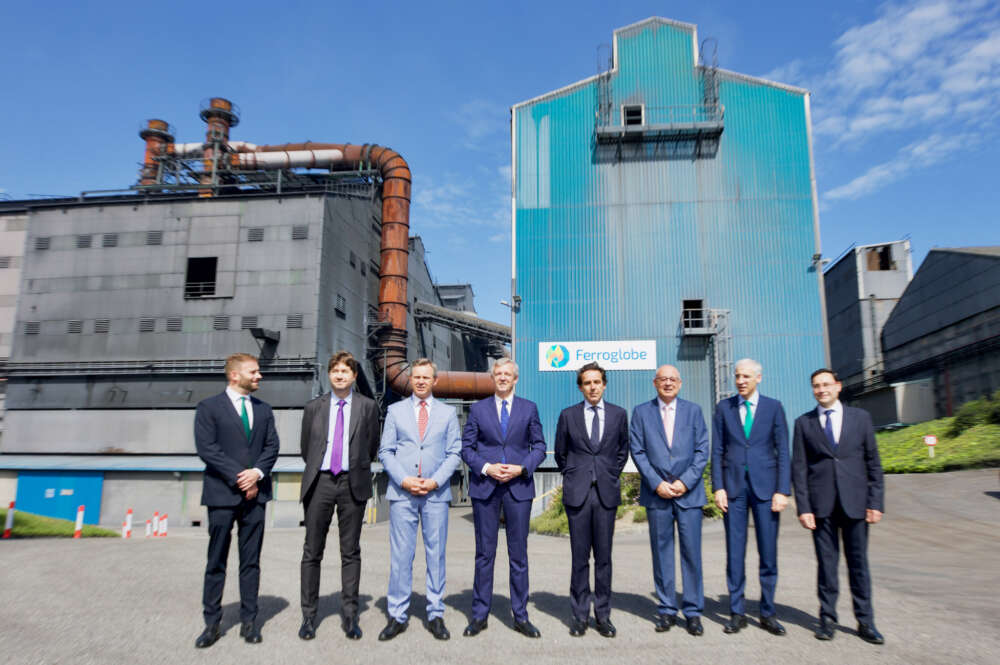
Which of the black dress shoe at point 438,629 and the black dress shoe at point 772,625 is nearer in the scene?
the black dress shoe at point 438,629

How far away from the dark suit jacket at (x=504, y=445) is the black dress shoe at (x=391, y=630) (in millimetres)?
1118

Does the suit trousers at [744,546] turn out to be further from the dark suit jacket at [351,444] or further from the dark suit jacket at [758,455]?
the dark suit jacket at [351,444]

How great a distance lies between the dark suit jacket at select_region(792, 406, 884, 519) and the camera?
15.9ft

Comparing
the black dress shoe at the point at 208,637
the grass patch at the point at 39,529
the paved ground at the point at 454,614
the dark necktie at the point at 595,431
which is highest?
the dark necktie at the point at 595,431

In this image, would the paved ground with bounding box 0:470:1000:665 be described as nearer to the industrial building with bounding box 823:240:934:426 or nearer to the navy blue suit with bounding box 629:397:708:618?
the navy blue suit with bounding box 629:397:708:618

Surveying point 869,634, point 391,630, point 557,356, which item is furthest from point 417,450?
point 557,356

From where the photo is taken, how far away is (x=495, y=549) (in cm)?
490

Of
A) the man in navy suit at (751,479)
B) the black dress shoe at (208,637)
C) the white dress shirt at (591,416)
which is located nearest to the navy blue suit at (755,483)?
the man in navy suit at (751,479)

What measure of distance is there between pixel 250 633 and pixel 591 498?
2.81m

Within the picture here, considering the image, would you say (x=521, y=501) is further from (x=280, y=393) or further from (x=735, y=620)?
(x=280, y=393)

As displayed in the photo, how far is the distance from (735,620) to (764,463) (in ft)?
4.17

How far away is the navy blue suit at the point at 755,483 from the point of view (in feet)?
16.3

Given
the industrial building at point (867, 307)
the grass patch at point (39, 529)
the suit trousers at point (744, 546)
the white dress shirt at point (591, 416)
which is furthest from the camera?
the industrial building at point (867, 307)

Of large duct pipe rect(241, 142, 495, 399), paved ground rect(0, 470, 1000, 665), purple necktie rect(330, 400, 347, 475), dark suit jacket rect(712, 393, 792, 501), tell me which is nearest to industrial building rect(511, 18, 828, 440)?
large duct pipe rect(241, 142, 495, 399)
